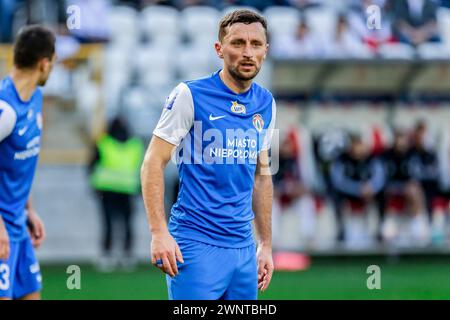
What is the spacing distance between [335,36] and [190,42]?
7.76 feet

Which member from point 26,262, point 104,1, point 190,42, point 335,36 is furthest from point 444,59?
point 26,262

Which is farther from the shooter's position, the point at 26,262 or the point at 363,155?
the point at 363,155

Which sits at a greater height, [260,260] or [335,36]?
[335,36]

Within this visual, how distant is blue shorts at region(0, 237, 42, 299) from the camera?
6.00 meters

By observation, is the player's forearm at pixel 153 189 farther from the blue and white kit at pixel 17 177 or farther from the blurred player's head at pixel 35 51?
the blurred player's head at pixel 35 51

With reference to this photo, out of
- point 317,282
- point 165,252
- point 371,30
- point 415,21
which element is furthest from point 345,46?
point 165,252

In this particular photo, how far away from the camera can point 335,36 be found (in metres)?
15.5

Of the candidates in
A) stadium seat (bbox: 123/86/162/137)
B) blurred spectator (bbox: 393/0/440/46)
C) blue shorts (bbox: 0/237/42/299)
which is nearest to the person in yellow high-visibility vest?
stadium seat (bbox: 123/86/162/137)

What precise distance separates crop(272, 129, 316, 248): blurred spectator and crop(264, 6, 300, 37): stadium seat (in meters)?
1.69

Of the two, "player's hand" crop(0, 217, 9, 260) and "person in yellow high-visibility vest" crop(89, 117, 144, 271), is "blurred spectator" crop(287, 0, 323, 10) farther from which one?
"player's hand" crop(0, 217, 9, 260)

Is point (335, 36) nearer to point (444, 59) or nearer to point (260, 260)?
point (444, 59)

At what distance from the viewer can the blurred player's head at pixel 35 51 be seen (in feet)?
19.8
